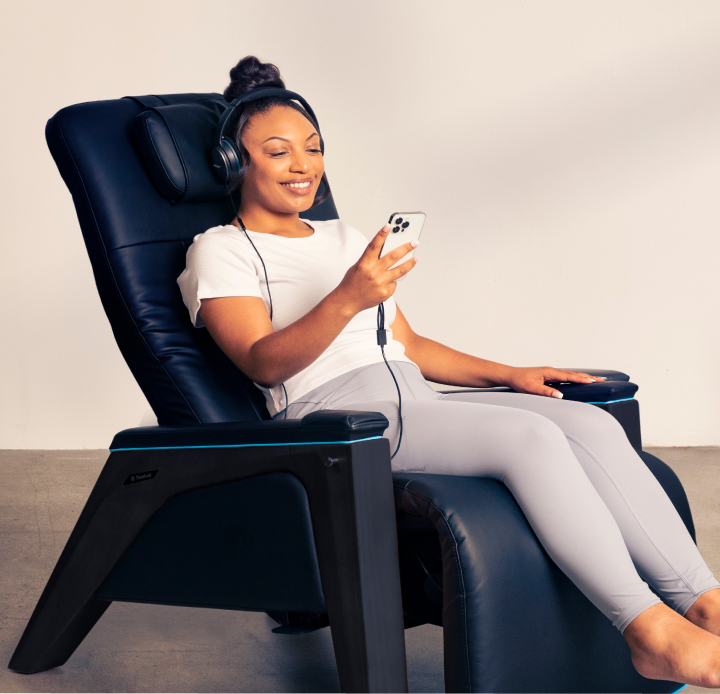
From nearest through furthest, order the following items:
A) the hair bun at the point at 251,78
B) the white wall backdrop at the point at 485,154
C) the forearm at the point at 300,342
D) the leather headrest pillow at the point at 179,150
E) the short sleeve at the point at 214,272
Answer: the forearm at the point at 300,342
the short sleeve at the point at 214,272
the leather headrest pillow at the point at 179,150
the hair bun at the point at 251,78
the white wall backdrop at the point at 485,154

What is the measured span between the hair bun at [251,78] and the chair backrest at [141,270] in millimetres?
254

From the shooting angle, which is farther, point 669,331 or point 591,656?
point 669,331

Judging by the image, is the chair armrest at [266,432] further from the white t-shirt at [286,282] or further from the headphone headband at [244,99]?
the headphone headband at [244,99]

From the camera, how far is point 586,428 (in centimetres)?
120

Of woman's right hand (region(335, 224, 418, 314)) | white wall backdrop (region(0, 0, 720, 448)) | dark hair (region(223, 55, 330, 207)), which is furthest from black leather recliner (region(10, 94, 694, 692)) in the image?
white wall backdrop (region(0, 0, 720, 448))

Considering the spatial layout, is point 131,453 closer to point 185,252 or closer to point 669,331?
point 185,252

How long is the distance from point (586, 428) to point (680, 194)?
92.9 inches

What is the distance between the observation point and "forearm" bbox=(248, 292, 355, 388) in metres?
1.17

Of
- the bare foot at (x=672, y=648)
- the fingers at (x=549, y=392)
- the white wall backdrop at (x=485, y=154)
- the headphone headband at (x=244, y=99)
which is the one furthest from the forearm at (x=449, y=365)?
the white wall backdrop at (x=485, y=154)

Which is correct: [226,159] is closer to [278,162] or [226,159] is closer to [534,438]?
[278,162]

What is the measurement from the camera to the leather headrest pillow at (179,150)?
4.66 ft

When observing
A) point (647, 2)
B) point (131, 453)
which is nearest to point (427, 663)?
point (131, 453)

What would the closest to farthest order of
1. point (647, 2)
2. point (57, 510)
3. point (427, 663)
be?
1. point (427, 663)
2. point (57, 510)
3. point (647, 2)

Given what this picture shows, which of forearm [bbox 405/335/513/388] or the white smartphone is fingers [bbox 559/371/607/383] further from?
the white smartphone
